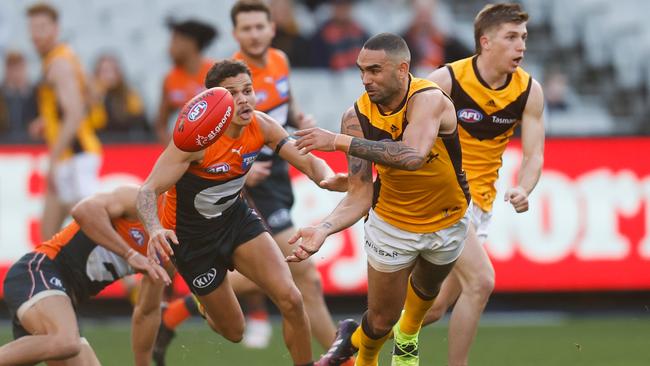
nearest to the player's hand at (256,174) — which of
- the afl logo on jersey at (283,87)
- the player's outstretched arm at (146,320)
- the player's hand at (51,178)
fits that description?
the afl logo on jersey at (283,87)

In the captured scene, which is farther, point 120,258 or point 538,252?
point 538,252

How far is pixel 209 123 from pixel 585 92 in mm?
10720

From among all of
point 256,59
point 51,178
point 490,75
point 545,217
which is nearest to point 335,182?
point 490,75

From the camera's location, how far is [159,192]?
7.50 meters

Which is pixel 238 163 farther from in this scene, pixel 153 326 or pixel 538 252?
pixel 538 252

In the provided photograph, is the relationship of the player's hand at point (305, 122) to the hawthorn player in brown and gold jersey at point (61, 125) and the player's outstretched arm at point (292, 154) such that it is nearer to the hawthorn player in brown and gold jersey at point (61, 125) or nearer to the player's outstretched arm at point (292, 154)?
the player's outstretched arm at point (292, 154)

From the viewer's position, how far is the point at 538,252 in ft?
43.7

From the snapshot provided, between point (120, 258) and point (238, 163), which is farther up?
point (238, 163)

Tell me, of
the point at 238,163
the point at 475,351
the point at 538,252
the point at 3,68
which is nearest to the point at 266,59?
the point at 238,163

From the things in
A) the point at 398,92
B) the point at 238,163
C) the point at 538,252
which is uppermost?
the point at 398,92

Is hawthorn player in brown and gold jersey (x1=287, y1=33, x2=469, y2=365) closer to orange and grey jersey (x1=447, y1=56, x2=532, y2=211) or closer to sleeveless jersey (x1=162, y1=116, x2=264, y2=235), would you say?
sleeveless jersey (x1=162, y1=116, x2=264, y2=235)

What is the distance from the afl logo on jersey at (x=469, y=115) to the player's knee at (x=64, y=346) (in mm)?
2931

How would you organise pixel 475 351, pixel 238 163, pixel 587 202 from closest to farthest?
pixel 238 163
pixel 475 351
pixel 587 202

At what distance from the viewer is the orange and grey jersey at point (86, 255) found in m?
8.02
